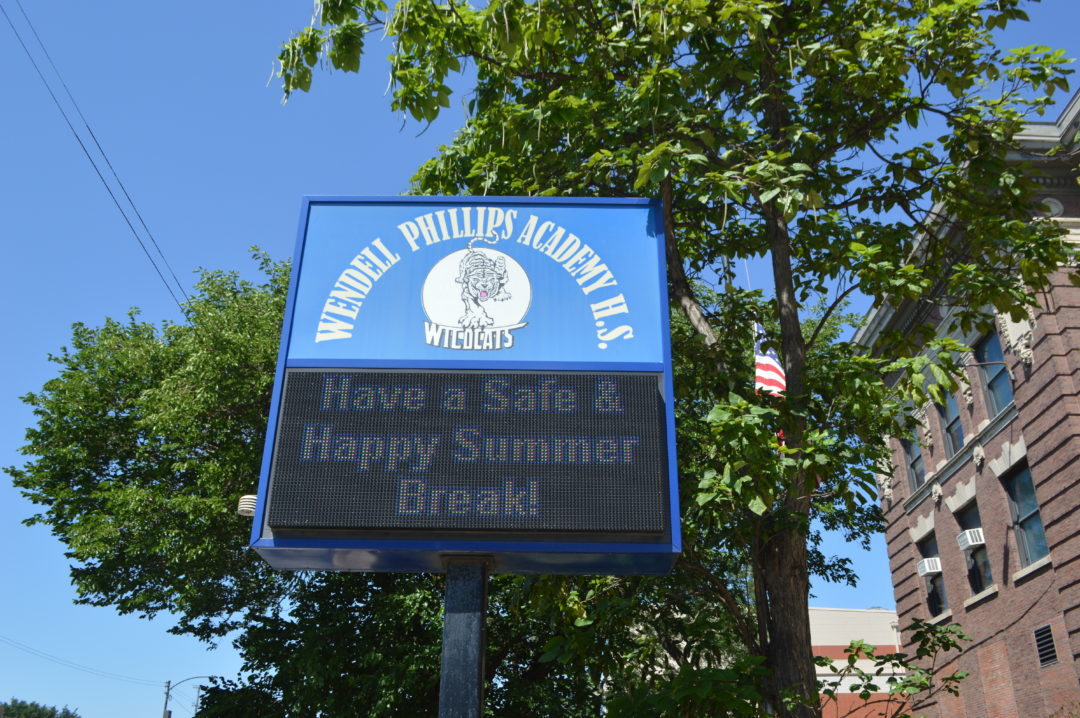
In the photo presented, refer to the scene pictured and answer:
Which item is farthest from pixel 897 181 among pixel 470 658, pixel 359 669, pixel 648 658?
pixel 359 669

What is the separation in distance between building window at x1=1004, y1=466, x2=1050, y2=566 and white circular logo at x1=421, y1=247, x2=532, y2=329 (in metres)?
16.1

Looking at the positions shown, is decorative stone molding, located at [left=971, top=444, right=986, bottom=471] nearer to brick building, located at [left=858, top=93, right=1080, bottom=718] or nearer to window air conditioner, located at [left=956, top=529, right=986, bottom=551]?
brick building, located at [left=858, top=93, right=1080, bottom=718]

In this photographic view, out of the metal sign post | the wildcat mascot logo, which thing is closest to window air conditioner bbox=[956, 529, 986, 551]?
the wildcat mascot logo

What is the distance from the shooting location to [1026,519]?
19953mm

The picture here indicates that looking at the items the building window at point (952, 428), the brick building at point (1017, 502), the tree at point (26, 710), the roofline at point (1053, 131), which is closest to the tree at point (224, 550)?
the brick building at point (1017, 502)

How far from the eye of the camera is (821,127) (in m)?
10.8

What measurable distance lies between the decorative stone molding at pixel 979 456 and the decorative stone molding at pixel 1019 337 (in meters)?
3.02

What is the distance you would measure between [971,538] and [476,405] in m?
19.0

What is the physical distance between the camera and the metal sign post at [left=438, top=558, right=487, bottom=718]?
6.30 metres

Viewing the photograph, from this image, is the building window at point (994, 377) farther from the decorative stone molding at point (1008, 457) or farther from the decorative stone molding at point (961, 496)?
the decorative stone molding at point (961, 496)

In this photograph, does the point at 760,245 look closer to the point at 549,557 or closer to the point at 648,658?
the point at 648,658

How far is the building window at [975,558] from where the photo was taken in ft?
72.4

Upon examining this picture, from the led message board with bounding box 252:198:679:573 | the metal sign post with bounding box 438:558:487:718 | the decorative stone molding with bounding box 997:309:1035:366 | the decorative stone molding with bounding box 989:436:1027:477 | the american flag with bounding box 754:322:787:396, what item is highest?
the decorative stone molding with bounding box 997:309:1035:366

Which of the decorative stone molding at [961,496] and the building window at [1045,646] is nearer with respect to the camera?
the building window at [1045,646]
